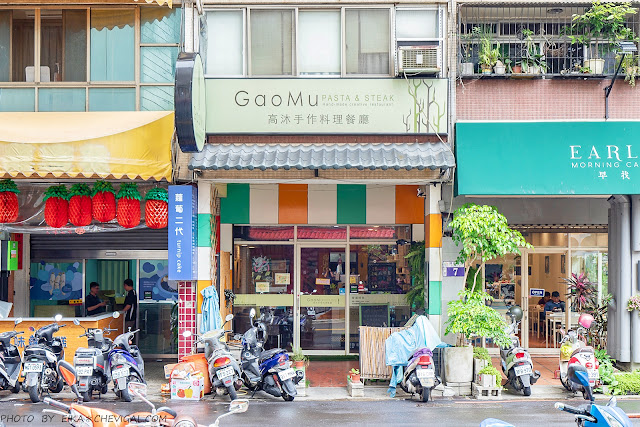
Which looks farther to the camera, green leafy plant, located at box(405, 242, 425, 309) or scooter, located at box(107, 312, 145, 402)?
green leafy plant, located at box(405, 242, 425, 309)

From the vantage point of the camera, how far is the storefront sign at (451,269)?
13.0 m

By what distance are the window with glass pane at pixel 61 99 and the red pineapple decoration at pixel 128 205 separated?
6.23 ft

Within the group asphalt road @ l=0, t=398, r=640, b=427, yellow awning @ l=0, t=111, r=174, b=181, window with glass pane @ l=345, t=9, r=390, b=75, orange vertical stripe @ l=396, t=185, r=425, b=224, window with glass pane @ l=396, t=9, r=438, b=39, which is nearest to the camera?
asphalt road @ l=0, t=398, r=640, b=427

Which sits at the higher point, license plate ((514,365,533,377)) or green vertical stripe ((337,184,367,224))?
green vertical stripe ((337,184,367,224))

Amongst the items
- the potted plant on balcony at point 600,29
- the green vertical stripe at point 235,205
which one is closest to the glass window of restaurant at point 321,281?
the green vertical stripe at point 235,205

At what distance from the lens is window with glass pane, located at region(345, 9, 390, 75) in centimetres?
1305

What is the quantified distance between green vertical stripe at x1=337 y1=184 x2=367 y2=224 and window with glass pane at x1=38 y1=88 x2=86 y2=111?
19.0 ft

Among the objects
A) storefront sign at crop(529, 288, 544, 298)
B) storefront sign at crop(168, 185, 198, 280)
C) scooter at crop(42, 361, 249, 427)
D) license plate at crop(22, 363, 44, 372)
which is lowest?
license plate at crop(22, 363, 44, 372)

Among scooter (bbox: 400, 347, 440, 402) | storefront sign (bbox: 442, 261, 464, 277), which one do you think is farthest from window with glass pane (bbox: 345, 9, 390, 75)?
scooter (bbox: 400, 347, 440, 402)

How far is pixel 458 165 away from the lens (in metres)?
12.3

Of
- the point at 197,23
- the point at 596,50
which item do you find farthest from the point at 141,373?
the point at 596,50

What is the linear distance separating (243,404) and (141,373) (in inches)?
231

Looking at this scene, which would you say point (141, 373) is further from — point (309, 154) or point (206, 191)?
point (309, 154)

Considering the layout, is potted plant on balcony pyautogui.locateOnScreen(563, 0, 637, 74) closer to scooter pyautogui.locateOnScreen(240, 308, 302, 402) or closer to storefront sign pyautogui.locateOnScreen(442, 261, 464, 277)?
storefront sign pyautogui.locateOnScreen(442, 261, 464, 277)
